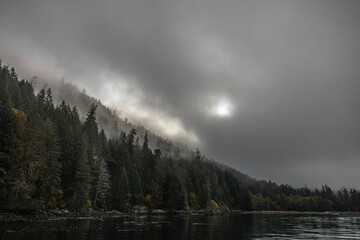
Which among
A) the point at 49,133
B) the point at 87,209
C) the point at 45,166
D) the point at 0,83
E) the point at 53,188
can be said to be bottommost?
the point at 87,209

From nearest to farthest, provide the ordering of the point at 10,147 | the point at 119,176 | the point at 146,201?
the point at 10,147
the point at 119,176
the point at 146,201

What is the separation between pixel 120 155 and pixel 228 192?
109m

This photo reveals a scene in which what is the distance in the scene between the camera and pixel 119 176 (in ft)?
339

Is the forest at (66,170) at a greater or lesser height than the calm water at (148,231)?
greater

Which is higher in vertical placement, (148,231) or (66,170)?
(66,170)

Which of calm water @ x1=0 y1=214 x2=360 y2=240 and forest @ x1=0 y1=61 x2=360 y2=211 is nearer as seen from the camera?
calm water @ x1=0 y1=214 x2=360 y2=240

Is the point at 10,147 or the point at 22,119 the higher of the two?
the point at 22,119

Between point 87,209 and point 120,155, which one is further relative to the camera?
point 120,155

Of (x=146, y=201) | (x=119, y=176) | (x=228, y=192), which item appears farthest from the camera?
(x=228, y=192)

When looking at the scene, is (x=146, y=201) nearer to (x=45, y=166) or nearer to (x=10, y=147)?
(x=45, y=166)

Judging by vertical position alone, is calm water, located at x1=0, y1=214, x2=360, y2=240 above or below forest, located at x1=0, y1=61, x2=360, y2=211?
below

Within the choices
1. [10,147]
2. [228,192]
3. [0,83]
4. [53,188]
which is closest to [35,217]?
[53,188]

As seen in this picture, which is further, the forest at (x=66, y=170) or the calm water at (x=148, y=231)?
the forest at (x=66, y=170)

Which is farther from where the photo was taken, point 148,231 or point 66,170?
point 66,170
